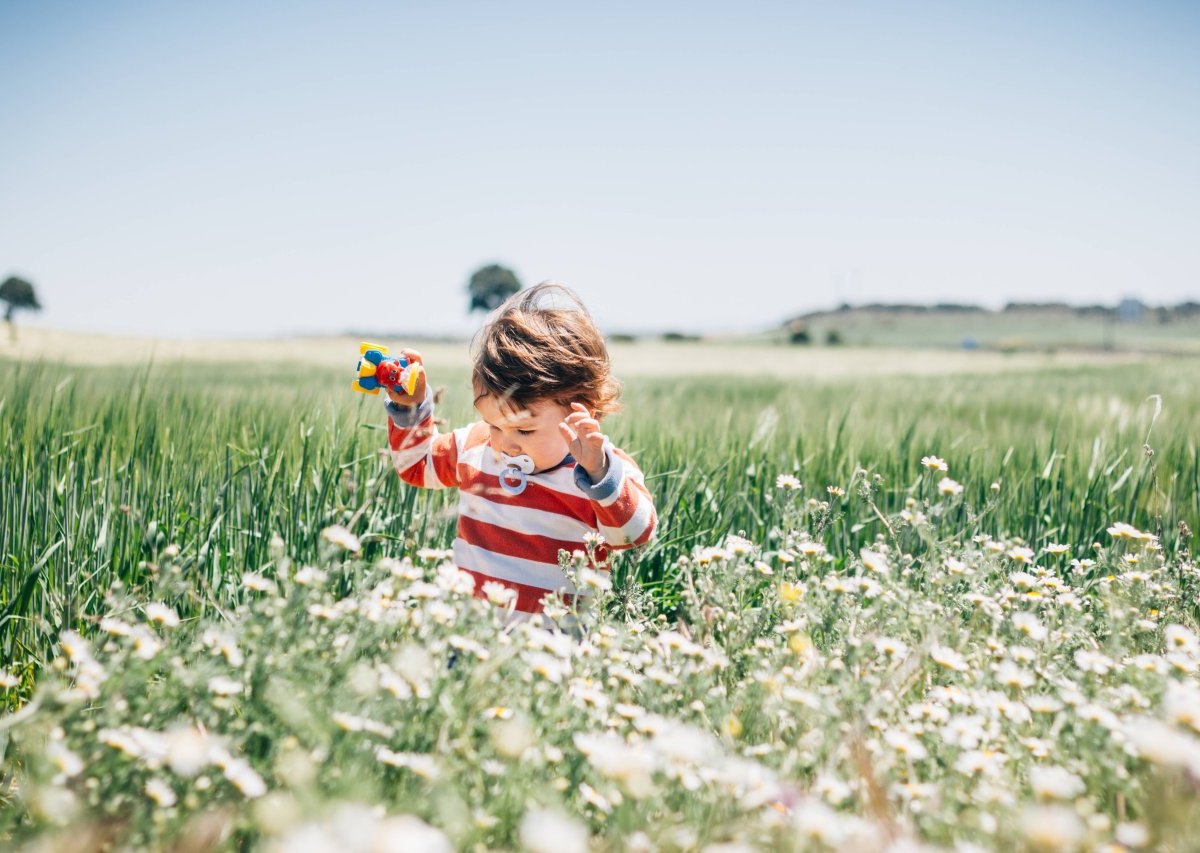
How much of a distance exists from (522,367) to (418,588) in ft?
2.93

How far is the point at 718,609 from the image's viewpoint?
189cm

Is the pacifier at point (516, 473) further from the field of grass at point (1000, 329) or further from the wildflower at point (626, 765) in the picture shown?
the field of grass at point (1000, 329)

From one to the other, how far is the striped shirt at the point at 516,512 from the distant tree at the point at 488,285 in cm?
8533

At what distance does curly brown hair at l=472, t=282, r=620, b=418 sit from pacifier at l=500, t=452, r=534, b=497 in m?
0.18

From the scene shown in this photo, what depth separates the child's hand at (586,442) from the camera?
2.15 metres

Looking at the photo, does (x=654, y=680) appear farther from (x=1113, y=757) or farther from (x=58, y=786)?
(x=58, y=786)

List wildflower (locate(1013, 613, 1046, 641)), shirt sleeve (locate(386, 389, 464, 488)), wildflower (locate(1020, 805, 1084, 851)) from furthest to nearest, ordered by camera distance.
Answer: shirt sleeve (locate(386, 389, 464, 488)), wildflower (locate(1013, 613, 1046, 641)), wildflower (locate(1020, 805, 1084, 851))

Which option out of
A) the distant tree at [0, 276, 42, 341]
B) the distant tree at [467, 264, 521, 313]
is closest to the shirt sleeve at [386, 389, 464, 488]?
the distant tree at [0, 276, 42, 341]

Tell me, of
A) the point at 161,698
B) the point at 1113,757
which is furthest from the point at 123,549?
the point at 1113,757

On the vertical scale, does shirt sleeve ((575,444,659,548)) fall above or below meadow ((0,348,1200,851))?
above

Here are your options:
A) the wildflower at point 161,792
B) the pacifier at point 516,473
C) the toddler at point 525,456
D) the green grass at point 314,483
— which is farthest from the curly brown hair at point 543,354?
the wildflower at point 161,792

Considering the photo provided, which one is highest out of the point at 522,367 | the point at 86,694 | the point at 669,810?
the point at 522,367

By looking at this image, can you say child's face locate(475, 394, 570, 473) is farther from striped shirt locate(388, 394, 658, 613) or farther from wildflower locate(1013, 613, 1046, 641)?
wildflower locate(1013, 613, 1046, 641)

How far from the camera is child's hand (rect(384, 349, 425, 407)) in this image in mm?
2501
